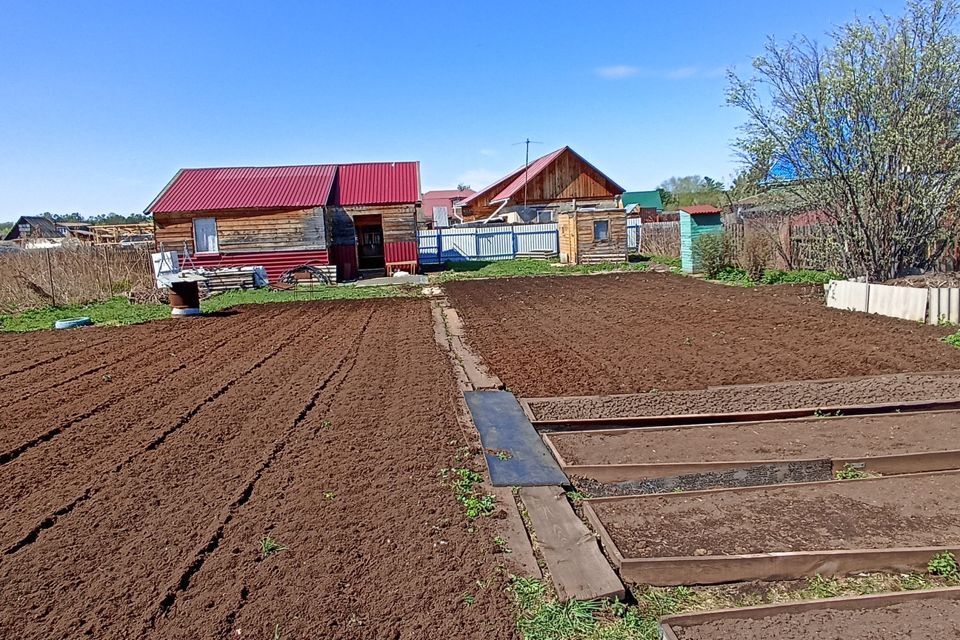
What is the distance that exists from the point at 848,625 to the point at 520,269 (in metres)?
22.1

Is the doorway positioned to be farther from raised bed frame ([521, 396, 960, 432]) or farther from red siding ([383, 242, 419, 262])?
raised bed frame ([521, 396, 960, 432])

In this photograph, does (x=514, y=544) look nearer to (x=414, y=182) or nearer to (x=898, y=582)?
(x=898, y=582)

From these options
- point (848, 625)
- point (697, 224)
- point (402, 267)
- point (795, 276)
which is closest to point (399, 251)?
point (402, 267)

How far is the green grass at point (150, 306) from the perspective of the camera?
13906mm

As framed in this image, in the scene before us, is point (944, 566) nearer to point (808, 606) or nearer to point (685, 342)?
point (808, 606)

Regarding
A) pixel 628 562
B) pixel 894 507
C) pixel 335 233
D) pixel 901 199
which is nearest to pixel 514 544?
pixel 628 562

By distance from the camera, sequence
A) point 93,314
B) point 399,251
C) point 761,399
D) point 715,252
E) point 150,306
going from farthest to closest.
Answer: point 399,251 < point 715,252 < point 150,306 < point 93,314 < point 761,399

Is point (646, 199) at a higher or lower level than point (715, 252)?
higher

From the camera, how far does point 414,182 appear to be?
79.1 feet

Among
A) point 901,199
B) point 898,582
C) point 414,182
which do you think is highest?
point 414,182

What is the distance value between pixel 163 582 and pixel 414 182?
2202cm

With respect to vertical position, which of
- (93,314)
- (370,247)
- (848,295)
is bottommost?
(93,314)

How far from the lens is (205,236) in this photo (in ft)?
71.9

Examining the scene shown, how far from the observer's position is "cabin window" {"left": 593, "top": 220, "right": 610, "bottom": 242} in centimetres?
2466
